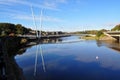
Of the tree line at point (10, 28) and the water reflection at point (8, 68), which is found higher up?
the tree line at point (10, 28)

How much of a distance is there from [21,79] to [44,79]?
15.0 ft

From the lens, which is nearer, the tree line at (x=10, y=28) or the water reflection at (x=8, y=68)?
the water reflection at (x=8, y=68)

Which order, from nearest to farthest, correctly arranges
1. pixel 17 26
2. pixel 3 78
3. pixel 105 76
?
pixel 3 78 → pixel 105 76 → pixel 17 26

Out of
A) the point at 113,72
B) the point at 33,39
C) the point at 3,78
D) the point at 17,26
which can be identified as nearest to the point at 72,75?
the point at 113,72

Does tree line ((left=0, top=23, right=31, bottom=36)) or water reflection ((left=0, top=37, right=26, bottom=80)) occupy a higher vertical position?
tree line ((left=0, top=23, right=31, bottom=36))

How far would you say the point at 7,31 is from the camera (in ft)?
480

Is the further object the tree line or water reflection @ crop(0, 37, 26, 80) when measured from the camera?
the tree line

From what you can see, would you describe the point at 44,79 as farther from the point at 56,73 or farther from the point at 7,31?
the point at 7,31

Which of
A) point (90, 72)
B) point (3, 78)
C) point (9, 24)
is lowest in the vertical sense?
point (90, 72)

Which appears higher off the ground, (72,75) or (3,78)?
(3,78)

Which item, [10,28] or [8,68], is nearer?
[8,68]

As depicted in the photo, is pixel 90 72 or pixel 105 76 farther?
pixel 90 72

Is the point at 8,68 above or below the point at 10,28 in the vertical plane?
below

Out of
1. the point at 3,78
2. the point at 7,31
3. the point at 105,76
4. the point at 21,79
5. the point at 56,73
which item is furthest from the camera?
the point at 7,31
